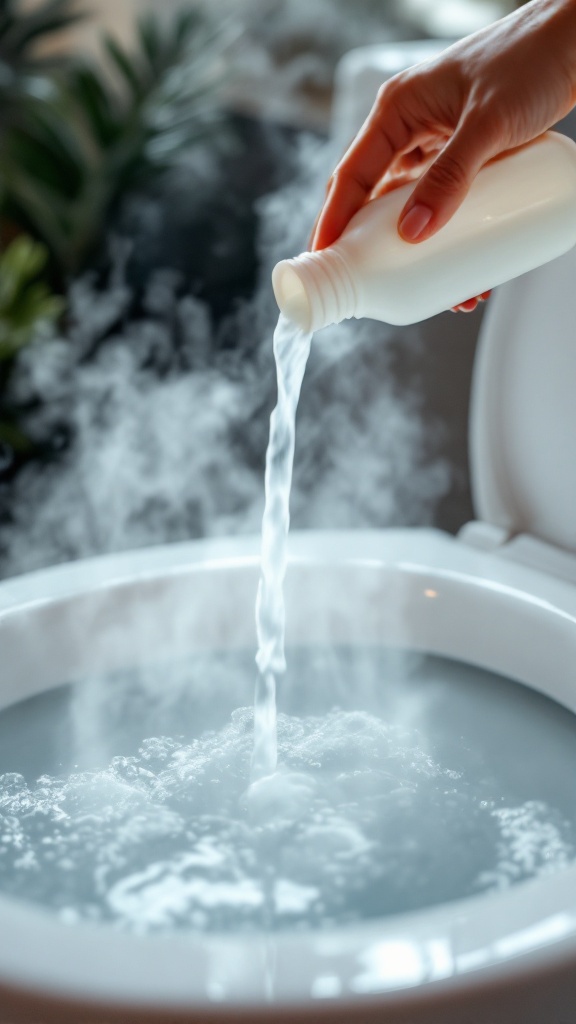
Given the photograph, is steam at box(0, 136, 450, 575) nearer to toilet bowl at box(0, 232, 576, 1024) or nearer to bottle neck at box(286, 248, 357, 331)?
toilet bowl at box(0, 232, 576, 1024)

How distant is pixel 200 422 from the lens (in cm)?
201

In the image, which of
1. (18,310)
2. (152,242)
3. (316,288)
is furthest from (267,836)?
(152,242)

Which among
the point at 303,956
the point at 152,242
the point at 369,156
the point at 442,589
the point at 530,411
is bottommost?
the point at 303,956

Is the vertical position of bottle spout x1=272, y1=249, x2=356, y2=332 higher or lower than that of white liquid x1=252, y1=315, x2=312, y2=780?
higher

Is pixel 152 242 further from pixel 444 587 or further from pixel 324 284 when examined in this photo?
pixel 324 284

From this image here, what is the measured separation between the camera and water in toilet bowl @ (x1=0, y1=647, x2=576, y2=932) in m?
0.64

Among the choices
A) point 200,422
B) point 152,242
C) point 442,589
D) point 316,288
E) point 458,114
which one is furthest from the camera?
point 152,242

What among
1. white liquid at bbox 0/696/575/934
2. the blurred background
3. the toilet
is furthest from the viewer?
the blurred background

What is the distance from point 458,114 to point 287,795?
1.81ft

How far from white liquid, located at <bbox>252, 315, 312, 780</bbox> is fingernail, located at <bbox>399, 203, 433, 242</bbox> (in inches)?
3.9

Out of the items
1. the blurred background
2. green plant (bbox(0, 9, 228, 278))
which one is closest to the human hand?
the blurred background

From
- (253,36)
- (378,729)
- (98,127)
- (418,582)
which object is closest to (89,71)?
(98,127)

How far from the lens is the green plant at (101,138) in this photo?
8.18ft

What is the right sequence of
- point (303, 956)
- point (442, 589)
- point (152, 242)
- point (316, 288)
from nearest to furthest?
1. point (303, 956)
2. point (316, 288)
3. point (442, 589)
4. point (152, 242)
